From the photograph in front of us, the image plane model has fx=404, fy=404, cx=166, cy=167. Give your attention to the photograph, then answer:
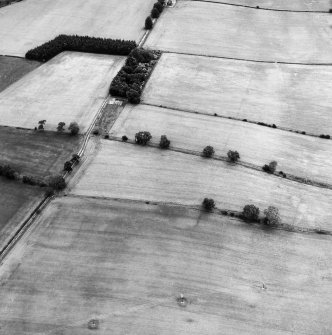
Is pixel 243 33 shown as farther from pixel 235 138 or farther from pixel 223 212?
pixel 223 212

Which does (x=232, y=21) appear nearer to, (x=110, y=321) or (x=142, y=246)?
(x=142, y=246)

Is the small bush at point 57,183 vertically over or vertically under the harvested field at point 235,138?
over

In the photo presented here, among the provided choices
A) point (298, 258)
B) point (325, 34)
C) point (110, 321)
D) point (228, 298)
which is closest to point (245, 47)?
point (325, 34)

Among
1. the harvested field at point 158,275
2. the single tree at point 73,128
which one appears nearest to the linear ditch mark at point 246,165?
the single tree at point 73,128

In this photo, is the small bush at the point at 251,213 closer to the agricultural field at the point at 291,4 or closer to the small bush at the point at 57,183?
the small bush at the point at 57,183

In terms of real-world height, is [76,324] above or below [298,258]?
above
